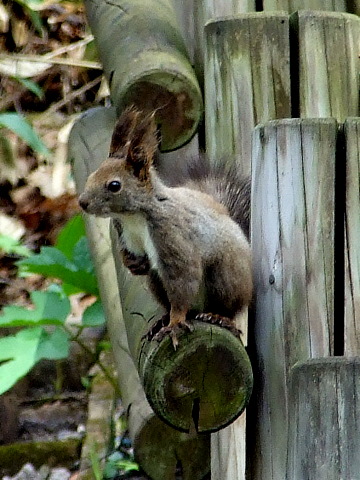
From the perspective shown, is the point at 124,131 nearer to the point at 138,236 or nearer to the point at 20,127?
the point at 138,236

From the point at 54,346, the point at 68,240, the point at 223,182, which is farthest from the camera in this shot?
the point at 68,240

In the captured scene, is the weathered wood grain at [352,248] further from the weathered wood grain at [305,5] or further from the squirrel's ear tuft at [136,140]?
the weathered wood grain at [305,5]

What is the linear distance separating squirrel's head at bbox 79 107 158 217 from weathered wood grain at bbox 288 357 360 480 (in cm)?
58

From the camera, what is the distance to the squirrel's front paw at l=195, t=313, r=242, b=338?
5.47 ft

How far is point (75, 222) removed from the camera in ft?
10.6

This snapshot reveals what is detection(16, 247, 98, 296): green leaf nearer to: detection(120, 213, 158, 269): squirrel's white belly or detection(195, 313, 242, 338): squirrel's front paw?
detection(120, 213, 158, 269): squirrel's white belly

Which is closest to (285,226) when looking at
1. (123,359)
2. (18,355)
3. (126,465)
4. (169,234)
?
(169,234)

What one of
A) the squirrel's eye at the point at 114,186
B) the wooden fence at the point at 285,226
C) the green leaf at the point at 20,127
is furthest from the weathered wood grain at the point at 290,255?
the green leaf at the point at 20,127

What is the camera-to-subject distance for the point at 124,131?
1.68 meters

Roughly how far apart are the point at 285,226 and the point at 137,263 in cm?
32

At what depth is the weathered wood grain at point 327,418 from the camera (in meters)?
1.20

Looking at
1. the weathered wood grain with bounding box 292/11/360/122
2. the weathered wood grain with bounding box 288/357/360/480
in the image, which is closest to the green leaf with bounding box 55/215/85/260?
the weathered wood grain with bounding box 292/11/360/122

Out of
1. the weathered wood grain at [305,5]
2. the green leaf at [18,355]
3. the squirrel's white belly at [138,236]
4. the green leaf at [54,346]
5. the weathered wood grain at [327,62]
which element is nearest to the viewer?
the squirrel's white belly at [138,236]

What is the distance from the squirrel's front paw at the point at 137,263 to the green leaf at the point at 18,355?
0.72m
